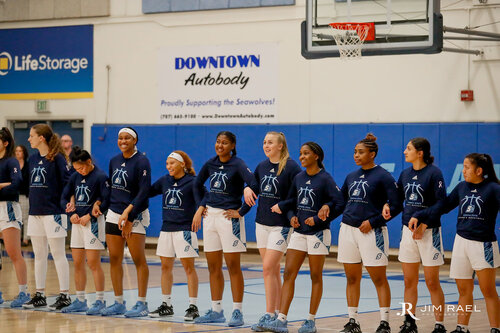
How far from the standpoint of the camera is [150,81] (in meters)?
19.7

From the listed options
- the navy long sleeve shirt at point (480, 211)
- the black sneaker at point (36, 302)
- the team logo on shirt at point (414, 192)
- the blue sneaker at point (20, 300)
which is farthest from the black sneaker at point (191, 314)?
the navy long sleeve shirt at point (480, 211)

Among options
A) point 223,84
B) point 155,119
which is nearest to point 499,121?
point 223,84

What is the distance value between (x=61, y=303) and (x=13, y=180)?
171 cm

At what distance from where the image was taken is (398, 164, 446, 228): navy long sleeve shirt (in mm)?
9016

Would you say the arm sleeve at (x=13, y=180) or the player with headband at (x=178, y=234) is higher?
the arm sleeve at (x=13, y=180)

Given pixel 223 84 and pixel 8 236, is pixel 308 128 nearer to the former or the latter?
pixel 223 84

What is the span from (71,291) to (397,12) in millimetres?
6379

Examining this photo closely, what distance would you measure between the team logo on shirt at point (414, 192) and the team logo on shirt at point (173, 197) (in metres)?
2.76

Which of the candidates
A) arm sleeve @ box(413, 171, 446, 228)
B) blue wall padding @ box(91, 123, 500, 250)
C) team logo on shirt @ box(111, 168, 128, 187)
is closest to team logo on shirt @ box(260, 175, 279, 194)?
arm sleeve @ box(413, 171, 446, 228)

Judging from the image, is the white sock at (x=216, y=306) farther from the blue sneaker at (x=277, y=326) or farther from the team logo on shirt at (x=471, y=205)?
the team logo on shirt at (x=471, y=205)

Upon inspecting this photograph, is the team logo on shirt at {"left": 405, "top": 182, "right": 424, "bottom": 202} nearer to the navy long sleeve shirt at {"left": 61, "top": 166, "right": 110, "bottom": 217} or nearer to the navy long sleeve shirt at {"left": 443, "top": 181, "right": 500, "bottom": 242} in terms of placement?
the navy long sleeve shirt at {"left": 443, "top": 181, "right": 500, "bottom": 242}

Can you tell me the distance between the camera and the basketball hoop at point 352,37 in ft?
44.0

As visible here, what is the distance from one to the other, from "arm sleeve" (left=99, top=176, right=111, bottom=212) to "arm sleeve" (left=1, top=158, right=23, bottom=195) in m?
1.21

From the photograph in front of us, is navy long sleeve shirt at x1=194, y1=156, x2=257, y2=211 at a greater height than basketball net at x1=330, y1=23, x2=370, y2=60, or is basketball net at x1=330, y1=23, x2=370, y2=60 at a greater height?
basketball net at x1=330, y1=23, x2=370, y2=60
